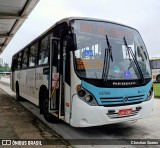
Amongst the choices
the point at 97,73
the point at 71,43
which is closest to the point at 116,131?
the point at 97,73

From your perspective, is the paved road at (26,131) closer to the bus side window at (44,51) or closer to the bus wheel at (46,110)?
the bus wheel at (46,110)

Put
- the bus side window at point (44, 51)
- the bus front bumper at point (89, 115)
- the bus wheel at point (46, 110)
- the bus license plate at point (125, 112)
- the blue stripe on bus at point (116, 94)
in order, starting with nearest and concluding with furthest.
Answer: the bus front bumper at point (89, 115)
the blue stripe on bus at point (116, 94)
the bus license plate at point (125, 112)
the bus wheel at point (46, 110)
the bus side window at point (44, 51)

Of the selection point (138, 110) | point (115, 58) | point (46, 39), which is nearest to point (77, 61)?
point (115, 58)

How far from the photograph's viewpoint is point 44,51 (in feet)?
28.9

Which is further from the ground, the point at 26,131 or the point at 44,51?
the point at 44,51

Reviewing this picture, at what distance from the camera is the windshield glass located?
20.5 ft

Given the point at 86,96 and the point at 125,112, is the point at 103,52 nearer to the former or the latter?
the point at 86,96

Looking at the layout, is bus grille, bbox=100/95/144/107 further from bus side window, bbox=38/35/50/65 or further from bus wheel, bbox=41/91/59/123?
bus side window, bbox=38/35/50/65

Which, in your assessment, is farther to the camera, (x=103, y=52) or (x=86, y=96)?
(x=103, y=52)

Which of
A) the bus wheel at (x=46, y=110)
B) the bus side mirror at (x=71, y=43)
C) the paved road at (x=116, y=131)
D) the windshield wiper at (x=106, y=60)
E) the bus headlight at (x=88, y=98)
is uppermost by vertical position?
the bus side mirror at (x=71, y=43)

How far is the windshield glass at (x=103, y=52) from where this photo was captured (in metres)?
6.25

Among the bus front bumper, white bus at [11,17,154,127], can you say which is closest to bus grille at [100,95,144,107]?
white bus at [11,17,154,127]

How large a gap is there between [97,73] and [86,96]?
0.60 meters

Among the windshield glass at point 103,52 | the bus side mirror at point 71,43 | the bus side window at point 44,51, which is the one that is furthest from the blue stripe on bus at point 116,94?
the bus side window at point 44,51
